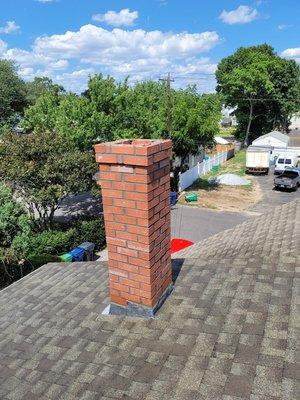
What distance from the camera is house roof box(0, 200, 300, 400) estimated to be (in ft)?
10.9

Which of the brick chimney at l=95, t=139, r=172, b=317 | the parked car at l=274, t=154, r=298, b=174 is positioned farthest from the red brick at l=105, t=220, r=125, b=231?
the parked car at l=274, t=154, r=298, b=174

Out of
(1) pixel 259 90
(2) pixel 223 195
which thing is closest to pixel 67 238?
(2) pixel 223 195

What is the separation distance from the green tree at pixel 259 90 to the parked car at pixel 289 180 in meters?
24.2

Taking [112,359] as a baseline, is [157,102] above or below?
above

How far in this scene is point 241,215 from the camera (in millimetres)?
22953

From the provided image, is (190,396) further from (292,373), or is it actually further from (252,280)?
(252,280)

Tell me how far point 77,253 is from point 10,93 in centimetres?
3838

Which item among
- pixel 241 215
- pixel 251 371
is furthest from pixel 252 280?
pixel 241 215

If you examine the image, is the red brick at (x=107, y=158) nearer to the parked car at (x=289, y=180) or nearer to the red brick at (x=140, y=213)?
the red brick at (x=140, y=213)

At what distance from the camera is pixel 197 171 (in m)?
33.0

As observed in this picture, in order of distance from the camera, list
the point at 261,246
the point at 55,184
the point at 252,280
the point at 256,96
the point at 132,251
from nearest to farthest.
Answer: the point at 132,251 < the point at 252,280 < the point at 261,246 < the point at 55,184 < the point at 256,96

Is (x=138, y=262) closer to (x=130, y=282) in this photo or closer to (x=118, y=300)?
(x=130, y=282)

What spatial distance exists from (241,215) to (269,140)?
88.3 feet

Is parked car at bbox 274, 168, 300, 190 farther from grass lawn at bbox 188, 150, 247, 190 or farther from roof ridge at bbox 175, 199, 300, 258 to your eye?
roof ridge at bbox 175, 199, 300, 258
